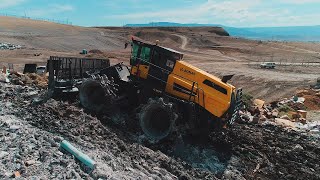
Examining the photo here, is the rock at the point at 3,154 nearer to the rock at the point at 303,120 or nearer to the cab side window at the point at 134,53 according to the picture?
the cab side window at the point at 134,53

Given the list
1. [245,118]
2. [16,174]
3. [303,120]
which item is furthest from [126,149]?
[303,120]

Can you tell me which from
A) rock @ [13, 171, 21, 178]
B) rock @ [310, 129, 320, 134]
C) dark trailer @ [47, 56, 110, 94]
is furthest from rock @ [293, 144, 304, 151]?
rock @ [13, 171, 21, 178]

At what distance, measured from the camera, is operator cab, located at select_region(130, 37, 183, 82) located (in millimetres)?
12266

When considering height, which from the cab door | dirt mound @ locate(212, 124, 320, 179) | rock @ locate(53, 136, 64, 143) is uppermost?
the cab door

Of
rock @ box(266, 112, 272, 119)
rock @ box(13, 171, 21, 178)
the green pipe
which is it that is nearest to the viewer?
rock @ box(13, 171, 21, 178)

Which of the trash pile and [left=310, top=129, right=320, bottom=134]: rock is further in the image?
the trash pile

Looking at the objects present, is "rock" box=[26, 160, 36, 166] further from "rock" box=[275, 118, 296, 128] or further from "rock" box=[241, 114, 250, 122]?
"rock" box=[275, 118, 296, 128]

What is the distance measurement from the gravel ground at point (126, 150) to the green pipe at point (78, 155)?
0.11 meters

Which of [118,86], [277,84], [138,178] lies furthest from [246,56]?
[138,178]

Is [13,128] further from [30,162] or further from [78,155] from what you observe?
[78,155]

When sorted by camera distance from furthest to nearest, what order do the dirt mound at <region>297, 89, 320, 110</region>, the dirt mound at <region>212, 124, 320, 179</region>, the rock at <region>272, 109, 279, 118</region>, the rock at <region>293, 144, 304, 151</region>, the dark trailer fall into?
the dirt mound at <region>297, 89, 320, 110</region>, the rock at <region>272, 109, 279, 118</region>, the dark trailer, the rock at <region>293, 144, 304, 151</region>, the dirt mound at <region>212, 124, 320, 179</region>

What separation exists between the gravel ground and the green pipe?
0.11 meters

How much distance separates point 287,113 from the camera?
59.2ft

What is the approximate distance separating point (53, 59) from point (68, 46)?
4206cm
